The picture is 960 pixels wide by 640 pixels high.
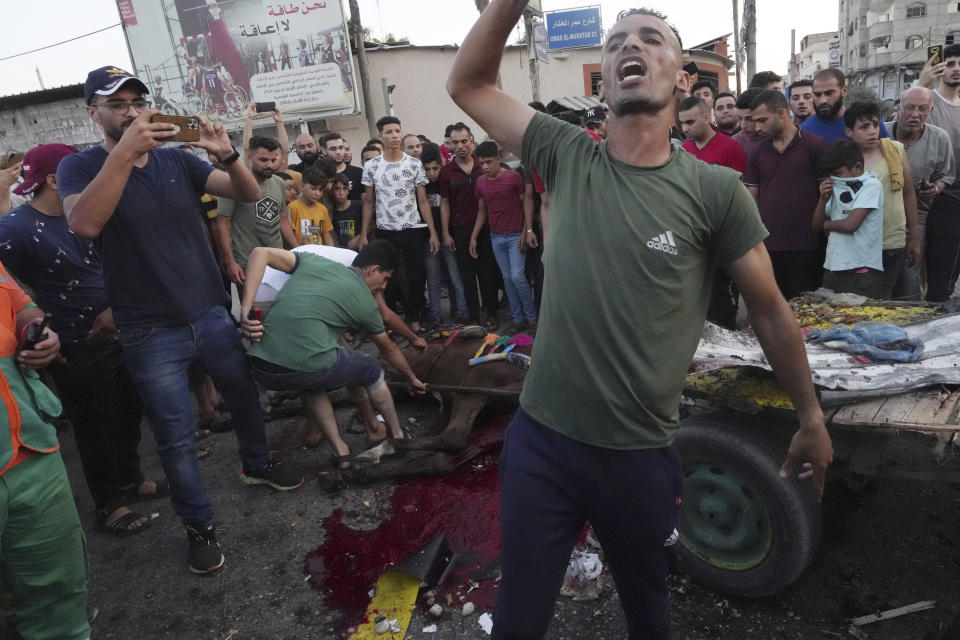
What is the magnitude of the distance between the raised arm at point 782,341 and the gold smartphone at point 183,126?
2.24m

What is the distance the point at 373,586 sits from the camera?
9.23 feet

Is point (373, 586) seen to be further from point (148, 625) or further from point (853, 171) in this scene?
point (853, 171)

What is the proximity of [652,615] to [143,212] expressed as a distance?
2.66 meters

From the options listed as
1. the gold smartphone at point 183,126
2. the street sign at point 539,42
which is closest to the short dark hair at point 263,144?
the gold smartphone at point 183,126

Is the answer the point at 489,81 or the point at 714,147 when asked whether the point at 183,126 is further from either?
the point at 714,147

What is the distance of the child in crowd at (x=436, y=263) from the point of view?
6.48 metres

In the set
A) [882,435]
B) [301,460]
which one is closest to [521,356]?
[301,460]

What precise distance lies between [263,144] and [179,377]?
2.37 meters

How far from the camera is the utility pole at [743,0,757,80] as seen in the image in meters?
14.5

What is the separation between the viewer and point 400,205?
6309mm

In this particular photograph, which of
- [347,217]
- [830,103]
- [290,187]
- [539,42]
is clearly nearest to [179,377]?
[290,187]

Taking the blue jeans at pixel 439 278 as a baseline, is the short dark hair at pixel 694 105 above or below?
above

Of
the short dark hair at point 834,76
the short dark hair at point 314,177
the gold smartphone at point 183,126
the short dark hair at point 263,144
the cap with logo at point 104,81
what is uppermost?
the cap with logo at point 104,81

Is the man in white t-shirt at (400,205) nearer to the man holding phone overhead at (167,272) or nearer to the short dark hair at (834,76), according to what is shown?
the man holding phone overhead at (167,272)
